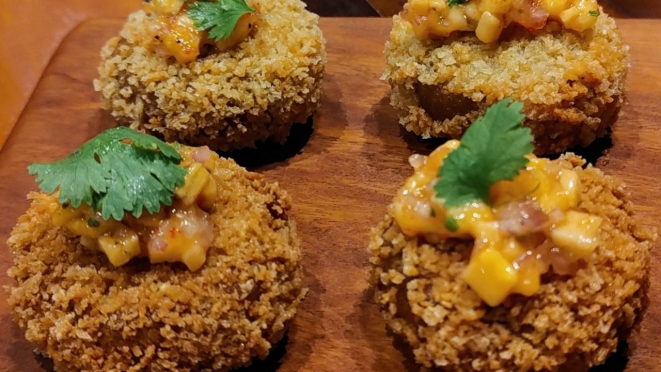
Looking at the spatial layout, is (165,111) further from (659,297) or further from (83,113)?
(659,297)

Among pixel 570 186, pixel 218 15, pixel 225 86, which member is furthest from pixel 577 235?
pixel 218 15

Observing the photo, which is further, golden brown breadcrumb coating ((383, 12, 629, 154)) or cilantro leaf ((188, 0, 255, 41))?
cilantro leaf ((188, 0, 255, 41))

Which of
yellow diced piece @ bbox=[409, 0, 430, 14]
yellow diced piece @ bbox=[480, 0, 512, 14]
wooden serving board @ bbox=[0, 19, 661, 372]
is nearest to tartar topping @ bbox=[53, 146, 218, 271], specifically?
wooden serving board @ bbox=[0, 19, 661, 372]

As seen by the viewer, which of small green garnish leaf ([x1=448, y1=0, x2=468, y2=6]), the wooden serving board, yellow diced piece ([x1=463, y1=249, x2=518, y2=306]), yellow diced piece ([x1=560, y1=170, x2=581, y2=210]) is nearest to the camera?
yellow diced piece ([x1=463, y1=249, x2=518, y2=306])

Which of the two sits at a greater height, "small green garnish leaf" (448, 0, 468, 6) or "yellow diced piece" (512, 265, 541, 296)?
"small green garnish leaf" (448, 0, 468, 6)

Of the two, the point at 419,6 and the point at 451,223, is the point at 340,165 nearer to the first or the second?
the point at 419,6

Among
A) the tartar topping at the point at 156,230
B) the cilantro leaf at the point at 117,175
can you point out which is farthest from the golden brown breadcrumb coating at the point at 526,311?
the cilantro leaf at the point at 117,175

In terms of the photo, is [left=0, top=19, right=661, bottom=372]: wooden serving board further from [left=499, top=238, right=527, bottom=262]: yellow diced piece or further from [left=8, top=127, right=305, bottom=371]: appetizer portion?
[left=499, top=238, right=527, bottom=262]: yellow diced piece
